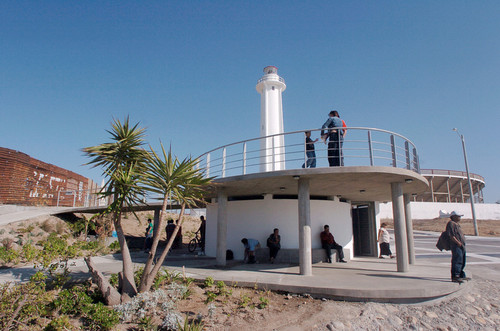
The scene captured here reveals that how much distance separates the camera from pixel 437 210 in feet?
137

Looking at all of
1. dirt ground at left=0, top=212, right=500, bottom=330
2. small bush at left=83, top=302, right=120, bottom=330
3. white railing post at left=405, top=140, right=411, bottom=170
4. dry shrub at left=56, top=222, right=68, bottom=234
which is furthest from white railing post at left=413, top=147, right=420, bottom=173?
dry shrub at left=56, top=222, right=68, bottom=234

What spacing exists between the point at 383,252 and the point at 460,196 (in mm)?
45877

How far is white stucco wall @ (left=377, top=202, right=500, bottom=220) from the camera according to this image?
1617 inches

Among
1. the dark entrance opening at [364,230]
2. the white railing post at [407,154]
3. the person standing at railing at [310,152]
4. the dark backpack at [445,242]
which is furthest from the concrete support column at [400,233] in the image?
the dark entrance opening at [364,230]

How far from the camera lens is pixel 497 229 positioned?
32.2m

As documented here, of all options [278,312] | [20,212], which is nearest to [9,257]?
[278,312]

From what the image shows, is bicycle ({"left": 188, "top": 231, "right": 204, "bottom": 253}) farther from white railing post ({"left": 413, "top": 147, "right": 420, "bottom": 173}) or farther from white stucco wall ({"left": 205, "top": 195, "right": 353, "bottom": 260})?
white railing post ({"left": 413, "top": 147, "right": 420, "bottom": 173})

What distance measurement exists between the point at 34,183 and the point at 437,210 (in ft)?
149

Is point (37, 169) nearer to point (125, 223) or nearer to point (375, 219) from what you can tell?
point (125, 223)

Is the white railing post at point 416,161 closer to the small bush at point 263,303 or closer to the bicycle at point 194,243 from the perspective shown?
the small bush at point 263,303

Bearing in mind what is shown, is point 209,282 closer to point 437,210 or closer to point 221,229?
point 221,229

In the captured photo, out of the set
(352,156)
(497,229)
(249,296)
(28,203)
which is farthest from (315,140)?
(497,229)

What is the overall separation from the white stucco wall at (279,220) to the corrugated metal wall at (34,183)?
29.6 feet

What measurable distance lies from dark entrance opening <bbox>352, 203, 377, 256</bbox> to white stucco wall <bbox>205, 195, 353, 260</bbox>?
2.19 metres
